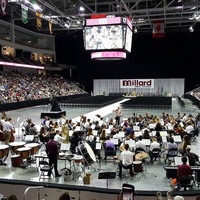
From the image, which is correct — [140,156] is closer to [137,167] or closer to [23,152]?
[137,167]

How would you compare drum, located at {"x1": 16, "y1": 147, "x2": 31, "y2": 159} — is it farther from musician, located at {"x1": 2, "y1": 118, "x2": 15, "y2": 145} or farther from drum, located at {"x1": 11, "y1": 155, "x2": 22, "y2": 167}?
musician, located at {"x1": 2, "y1": 118, "x2": 15, "y2": 145}

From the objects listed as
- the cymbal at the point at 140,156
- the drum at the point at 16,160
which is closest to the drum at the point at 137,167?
the cymbal at the point at 140,156

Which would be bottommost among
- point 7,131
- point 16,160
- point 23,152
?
point 16,160

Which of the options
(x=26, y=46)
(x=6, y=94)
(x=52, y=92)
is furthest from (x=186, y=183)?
(x=26, y=46)

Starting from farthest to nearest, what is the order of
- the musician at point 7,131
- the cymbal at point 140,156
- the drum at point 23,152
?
the musician at point 7,131 < the drum at point 23,152 < the cymbal at point 140,156

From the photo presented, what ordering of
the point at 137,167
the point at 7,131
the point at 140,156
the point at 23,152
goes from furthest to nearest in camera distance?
1. the point at 7,131
2. the point at 23,152
3. the point at 140,156
4. the point at 137,167

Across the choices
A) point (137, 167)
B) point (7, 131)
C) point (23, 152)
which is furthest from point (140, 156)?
point (7, 131)

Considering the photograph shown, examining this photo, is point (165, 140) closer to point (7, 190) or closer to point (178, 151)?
point (178, 151)

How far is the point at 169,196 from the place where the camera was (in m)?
5.50

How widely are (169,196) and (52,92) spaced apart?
4085 cm

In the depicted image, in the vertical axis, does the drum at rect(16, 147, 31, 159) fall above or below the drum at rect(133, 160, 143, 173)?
Result: above

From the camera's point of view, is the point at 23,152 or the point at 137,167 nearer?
the point at 137,167

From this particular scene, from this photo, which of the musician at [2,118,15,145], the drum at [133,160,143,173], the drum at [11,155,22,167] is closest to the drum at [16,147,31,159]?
the drum at [11,155,22,167]

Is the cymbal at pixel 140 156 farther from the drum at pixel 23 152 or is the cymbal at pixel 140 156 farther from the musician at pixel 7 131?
the musician at pixel 7 131
